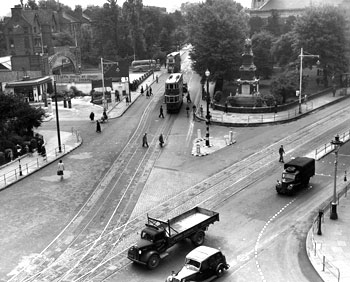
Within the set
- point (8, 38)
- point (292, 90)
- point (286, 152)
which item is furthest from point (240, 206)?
point (8, 38)

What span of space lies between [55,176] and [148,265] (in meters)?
16.4

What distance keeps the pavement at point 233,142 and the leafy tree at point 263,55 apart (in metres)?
16.4

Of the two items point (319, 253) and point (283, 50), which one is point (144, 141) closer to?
point (319, 253)

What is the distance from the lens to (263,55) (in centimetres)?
8250

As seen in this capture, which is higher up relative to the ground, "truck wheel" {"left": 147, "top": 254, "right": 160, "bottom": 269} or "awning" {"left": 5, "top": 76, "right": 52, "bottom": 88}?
"awning" {"left": 5, "top": 76, "right": 52, "bottom": 88}

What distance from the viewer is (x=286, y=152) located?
41.4 metres

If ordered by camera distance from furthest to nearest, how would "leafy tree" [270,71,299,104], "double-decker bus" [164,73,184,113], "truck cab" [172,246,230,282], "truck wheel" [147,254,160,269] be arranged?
"leafy tree" [270,71,299,104] < "double-decker bus" [164,73,184,113] < "truck wheel" [147,254,160,269] < "truck cab" [172,246,230,282]

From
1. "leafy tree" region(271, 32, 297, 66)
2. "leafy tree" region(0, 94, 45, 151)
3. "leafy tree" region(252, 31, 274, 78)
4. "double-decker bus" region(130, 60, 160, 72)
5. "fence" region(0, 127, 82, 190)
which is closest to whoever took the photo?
"fence" region(0, 127, 82, 190)

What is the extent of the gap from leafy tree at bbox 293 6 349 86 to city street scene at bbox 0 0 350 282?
20cm

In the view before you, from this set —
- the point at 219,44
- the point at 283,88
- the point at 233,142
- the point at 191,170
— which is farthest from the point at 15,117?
the point at 283,88

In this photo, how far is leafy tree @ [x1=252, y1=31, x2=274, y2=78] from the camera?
8244cm

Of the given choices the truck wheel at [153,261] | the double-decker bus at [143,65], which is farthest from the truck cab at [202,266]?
the double-decker bus at [143,65]

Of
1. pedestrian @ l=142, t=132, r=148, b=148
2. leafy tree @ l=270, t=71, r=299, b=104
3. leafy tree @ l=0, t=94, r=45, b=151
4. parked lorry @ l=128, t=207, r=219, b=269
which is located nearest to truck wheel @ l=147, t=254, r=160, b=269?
parked lorry @ l=128, t=207, r=219, b=269

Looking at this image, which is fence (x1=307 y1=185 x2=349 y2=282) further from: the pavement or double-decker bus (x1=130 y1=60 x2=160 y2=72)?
double-decker bus (x1=130 y1=60 x2=160 y2=72)
